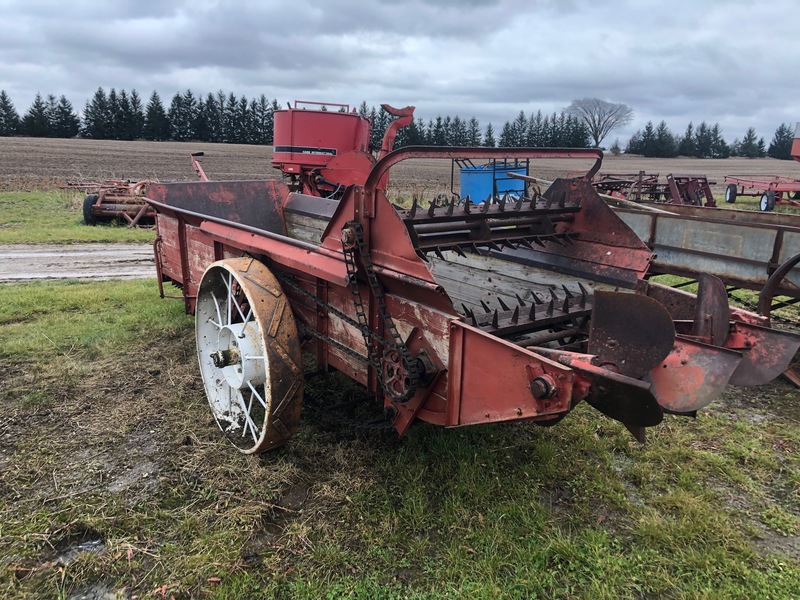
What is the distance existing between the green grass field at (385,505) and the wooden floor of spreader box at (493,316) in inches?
16.4

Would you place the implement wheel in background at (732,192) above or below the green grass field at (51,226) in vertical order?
above

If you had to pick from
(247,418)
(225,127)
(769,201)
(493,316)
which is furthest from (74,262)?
(225,127)

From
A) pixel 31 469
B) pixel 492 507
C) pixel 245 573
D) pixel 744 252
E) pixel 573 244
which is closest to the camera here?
pixel 245 573

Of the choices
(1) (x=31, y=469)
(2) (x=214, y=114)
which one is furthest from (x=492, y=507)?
(2) (x=214, y=114)

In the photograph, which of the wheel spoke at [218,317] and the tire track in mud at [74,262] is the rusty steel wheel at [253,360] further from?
the tire track in mud at [74,262]

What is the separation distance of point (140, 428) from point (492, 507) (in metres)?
2.25

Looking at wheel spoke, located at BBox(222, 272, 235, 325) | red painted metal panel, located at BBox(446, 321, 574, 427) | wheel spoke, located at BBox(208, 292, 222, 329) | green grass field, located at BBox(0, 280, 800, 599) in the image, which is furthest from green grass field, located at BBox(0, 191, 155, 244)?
red painted metal panel, located at BBox(446, 321, 574, 427)

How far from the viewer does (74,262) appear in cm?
862

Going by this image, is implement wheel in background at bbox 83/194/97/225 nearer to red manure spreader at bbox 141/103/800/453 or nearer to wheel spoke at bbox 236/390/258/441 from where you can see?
red manure spreader at bbox 141/103/800/453

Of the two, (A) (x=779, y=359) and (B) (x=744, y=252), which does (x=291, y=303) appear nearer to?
(A) (x=779, y=359)

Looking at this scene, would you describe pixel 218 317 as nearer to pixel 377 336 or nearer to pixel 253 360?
pixel 253 360

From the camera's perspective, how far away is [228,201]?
553 centimetres

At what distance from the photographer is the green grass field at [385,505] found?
238 cm

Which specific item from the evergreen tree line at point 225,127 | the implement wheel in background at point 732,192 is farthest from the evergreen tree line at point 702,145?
the implement wheel in background at point 732,192
